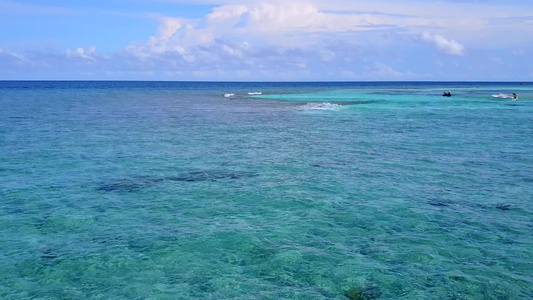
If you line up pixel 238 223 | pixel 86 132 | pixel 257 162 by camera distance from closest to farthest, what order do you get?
pixel 238 223 < pixel 257 162 < pixel 86 132

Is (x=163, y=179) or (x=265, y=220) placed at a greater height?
(x=163, y=179)

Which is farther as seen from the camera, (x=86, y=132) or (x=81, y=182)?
(x=86, y=132)

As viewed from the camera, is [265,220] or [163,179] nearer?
[265,220]

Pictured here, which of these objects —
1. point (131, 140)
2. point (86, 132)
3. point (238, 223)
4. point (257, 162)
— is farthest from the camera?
point (86, 132)

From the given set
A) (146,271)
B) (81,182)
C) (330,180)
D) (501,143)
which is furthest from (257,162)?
(501,143)

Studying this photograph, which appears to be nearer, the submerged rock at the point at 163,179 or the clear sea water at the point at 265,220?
the clear sea water at the point at 265,220

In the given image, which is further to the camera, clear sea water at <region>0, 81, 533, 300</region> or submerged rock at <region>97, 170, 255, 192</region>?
submerged rock at <region>97, 170, 255, 192</region>

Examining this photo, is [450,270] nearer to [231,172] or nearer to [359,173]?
[359,173]
